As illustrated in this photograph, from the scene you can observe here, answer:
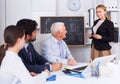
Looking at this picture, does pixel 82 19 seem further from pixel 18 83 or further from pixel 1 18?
pixel 18 83

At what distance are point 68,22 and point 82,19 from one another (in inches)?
10.8

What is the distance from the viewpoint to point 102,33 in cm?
390

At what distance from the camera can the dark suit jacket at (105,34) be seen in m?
3.84

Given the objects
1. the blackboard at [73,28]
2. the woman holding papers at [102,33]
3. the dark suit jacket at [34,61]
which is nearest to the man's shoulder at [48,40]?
the dark suit jacket at [34,61]

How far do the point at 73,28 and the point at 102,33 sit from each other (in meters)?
1.04

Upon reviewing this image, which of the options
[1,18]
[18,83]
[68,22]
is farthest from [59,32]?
[1,18]

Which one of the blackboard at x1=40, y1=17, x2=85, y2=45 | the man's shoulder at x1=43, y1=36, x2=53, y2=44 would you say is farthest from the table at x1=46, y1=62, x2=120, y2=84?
the blackboard at x1=40, y1=17, x2=85, y2=45

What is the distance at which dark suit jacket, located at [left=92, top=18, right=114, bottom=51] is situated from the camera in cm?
384

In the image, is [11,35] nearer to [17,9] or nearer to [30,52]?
[30,52]

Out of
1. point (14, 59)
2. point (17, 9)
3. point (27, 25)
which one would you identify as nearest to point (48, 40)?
point (27, 25)

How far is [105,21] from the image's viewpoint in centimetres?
388

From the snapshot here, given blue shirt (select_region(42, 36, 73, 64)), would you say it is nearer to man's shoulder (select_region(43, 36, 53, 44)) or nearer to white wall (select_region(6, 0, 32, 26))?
man's shoulder (select_region(43, 36, 53, 44))

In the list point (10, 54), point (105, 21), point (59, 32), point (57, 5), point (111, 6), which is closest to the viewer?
point (10, 54)

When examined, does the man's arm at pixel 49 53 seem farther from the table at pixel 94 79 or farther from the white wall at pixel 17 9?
the white wall at pixel 17 9
